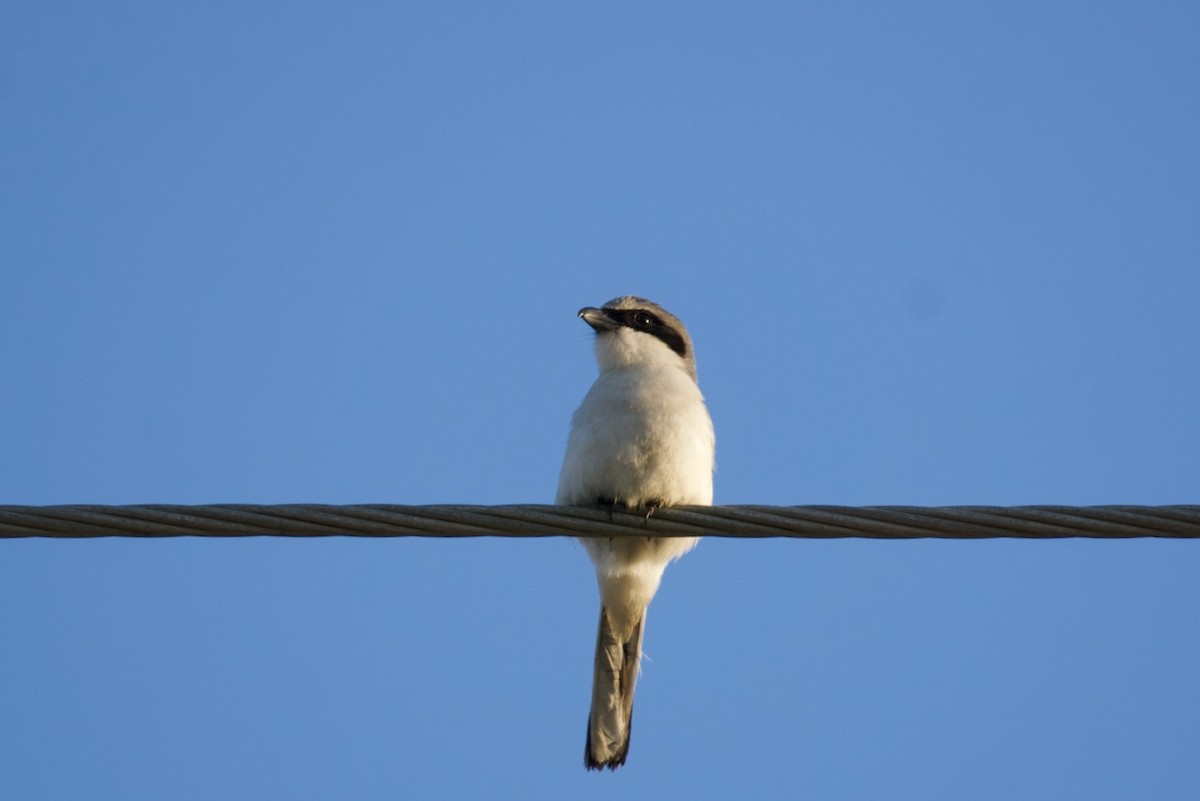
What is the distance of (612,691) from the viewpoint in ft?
21.7

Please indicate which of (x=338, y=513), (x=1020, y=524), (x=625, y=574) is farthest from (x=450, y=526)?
(x=625, y=574)

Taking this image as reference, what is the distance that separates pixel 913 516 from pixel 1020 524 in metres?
0.31

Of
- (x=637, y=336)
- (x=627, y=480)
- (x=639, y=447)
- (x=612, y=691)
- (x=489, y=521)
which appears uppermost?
(x=637, y=336)

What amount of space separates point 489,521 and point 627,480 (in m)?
1.72

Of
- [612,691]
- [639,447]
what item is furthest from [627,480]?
[612,691]

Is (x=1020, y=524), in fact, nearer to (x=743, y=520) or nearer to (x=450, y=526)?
(x=743, y=520)

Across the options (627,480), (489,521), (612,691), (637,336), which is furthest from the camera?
(637,336)

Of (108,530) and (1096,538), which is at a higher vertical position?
(1096,538)

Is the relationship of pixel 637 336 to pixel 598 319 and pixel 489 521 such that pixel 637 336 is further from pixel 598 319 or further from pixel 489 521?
pixel 489 521

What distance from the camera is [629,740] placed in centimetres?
654

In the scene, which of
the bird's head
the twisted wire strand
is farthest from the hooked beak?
the twisted wire strand

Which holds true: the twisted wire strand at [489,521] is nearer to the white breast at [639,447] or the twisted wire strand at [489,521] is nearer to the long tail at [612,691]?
the white breast at [639,447]

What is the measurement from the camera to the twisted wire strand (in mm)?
4031

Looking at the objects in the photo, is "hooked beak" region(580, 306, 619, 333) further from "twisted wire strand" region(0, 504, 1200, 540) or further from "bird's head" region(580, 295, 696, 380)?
"twisted wire strand" region(0, 504, 1200, 540)
